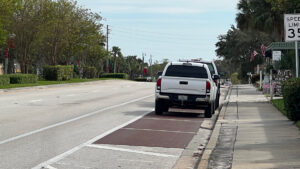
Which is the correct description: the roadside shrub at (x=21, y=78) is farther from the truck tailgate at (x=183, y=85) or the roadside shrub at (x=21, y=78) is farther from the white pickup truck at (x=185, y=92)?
the truck tailgate at (x=183, y=85)

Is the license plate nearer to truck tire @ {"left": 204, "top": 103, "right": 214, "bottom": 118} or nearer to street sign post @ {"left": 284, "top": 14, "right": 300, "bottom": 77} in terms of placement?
truck tire @ {"left": 204, "top": 103, "right": 214, "bottom": 118}

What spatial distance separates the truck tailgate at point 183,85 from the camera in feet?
65.0

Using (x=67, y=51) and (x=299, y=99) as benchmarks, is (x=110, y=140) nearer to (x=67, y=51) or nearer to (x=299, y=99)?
(x=299, y=99)

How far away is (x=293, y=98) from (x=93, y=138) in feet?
19.2

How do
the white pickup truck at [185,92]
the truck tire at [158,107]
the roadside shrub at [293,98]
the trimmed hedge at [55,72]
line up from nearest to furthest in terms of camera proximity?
the roadside shrub at [293,98], the white pickup truck at [185,92], the truck tire at [158,107], the trimmed hedge at [55,72]

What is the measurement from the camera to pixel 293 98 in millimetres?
15727

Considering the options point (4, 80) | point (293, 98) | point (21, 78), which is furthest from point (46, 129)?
point (21, 78)

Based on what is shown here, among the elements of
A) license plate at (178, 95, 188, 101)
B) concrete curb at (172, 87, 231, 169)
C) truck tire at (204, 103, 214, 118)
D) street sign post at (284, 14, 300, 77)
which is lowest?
concrete curb at (172, 87, 231, 169)

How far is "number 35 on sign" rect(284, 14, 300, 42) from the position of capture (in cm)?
1705

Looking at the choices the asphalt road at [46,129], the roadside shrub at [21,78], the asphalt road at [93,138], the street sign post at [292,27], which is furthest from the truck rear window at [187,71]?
the roadside shrub at [21,78]

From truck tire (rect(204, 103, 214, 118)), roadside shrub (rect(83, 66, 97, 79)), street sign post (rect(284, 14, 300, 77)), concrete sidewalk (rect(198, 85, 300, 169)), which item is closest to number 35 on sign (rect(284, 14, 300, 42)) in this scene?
street sign post (rect(284, 14, 300, 77))

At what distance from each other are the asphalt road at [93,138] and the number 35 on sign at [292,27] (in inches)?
149

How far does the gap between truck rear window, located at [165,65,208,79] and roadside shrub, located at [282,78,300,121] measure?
4861 millimetres

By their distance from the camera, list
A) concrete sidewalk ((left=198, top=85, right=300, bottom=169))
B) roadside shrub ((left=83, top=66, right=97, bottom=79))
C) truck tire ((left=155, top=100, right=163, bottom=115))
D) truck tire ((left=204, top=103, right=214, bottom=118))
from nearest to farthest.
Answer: concrete sidewalk ((left=198, top=85, right=300, bottom=169)) < truck tire ((left=204, top=103, right=214, bottom=118)) < truck tire ((left=155, top=100, right=163, bottom=115)) < roadside shrub ((left=83, top=66, right=97, bottom=79))
